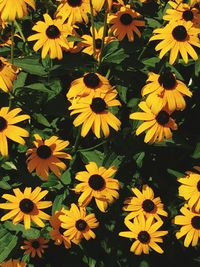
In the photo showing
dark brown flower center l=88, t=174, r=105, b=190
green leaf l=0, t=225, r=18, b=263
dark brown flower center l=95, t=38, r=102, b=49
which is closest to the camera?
dark brown flower center l=88, t=174, r=105, b=190

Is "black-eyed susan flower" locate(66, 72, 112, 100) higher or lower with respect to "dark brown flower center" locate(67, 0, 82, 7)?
lower

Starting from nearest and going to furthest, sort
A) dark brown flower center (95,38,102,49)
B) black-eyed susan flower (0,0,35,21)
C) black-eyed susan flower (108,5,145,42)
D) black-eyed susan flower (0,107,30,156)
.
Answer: black-eyed susan flower (0,0,35,21), black-eyed susan flower (0,107,30,156), black-eyed susan flower (108,5,145,42), dark brown flower center (95,38,102,49)

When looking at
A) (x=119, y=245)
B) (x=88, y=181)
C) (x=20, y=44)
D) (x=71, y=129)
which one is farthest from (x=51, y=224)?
(x=20, y=44)

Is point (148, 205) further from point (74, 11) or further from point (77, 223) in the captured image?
point (74, 11)

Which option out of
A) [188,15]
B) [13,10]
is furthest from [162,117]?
[13,10]

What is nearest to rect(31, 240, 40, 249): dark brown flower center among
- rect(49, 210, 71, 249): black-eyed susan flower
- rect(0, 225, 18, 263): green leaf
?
rect(0, 225, 18, 263): green leaf

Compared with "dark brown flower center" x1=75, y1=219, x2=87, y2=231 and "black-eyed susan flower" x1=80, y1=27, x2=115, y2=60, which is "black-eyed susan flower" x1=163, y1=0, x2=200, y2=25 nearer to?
"black-eyed susan flower" x1=80, y1=27, x2=115, y2=60
